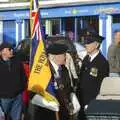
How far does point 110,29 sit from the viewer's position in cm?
2447

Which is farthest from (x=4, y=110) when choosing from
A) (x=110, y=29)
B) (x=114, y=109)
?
(x=110, y=29)

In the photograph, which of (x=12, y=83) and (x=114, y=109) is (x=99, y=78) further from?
(x=114, y=109)

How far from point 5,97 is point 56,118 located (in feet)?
6.81

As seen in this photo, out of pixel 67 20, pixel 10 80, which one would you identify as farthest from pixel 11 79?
pixel 67 20

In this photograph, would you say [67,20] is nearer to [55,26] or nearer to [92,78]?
[55,26]

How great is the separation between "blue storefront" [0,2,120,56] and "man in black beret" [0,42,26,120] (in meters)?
14.0

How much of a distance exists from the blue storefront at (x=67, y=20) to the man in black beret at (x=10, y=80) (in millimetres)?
13979

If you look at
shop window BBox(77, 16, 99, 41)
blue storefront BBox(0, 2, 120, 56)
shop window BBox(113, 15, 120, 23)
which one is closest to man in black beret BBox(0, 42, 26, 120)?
blue storefront BBox(0, 2, 120, 56)

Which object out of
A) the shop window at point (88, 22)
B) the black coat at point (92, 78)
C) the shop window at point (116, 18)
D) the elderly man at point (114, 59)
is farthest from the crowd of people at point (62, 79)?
the shop window at point (88, 22)

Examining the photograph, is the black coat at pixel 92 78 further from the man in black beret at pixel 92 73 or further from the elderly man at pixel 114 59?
the elderly man at pixel 114 59

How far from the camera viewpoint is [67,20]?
87.5 ft

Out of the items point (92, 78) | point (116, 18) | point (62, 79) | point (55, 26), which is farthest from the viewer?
point (55, 26)

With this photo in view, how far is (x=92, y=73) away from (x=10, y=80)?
1.89m

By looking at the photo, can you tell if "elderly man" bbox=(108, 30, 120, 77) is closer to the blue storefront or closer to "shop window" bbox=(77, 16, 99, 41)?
the blue storefront
